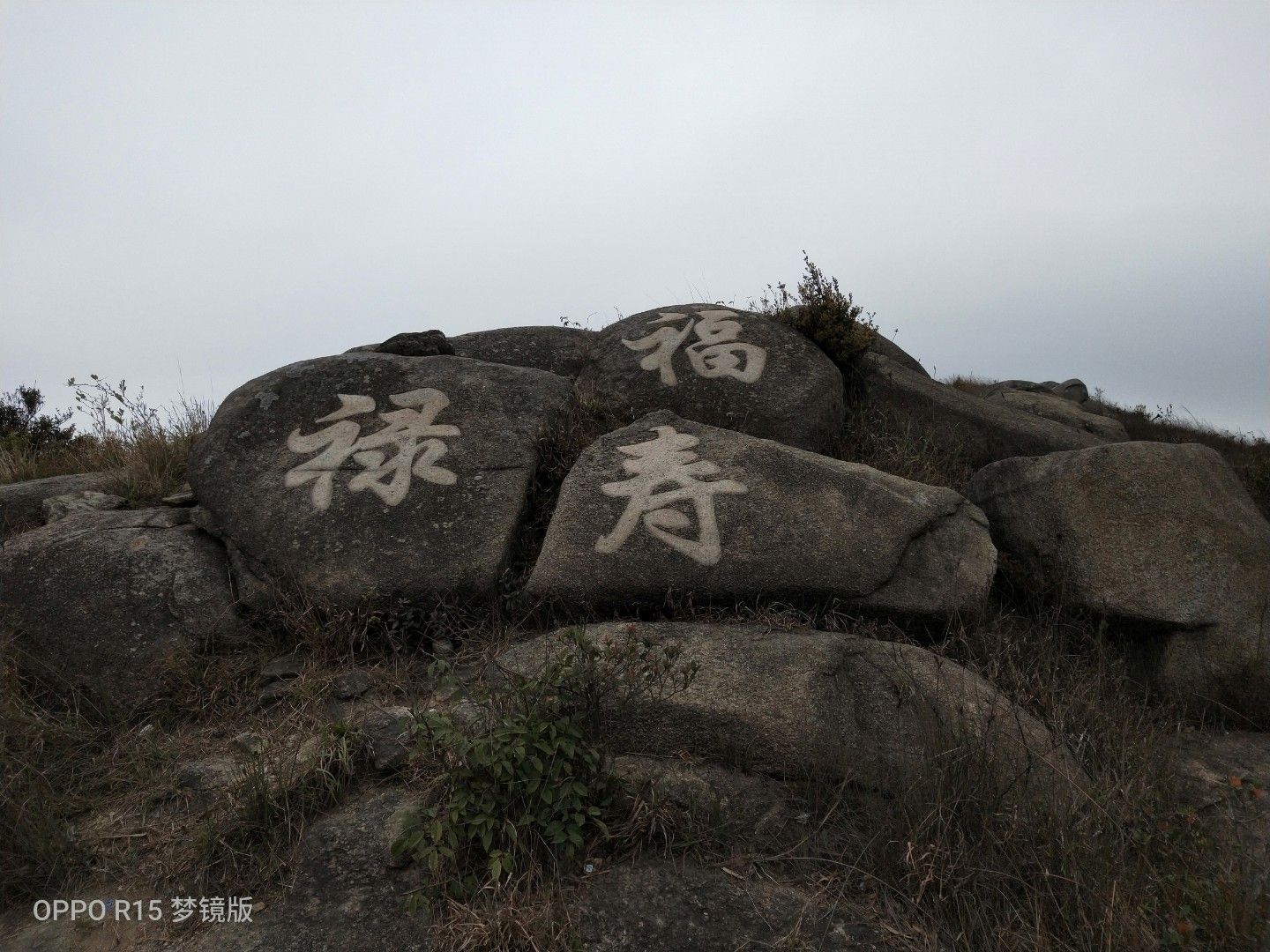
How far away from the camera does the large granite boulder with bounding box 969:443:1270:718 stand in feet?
15.0

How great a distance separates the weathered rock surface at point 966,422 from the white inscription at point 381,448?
348 centimetres

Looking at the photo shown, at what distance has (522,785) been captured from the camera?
3.25 meters

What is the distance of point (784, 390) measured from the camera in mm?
6277

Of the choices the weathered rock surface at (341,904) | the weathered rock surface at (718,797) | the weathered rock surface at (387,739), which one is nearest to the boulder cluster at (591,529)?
the weathered rock surface at (387,739)

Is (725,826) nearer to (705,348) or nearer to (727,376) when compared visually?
(727,376)

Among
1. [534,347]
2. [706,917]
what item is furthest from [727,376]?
[706,917]

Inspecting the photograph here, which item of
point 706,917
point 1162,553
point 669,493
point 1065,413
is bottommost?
point 706,917

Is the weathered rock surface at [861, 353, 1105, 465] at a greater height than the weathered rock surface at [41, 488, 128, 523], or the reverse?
the weathered rock surface at [861, 353, 1105, 465]

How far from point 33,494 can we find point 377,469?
2.78 meters

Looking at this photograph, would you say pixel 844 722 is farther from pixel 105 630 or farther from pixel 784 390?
pixel 105 630

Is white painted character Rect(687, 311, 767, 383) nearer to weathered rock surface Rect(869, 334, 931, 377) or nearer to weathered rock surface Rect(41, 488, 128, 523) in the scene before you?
weathered rock surface Rect(869, 334, 931, 377)

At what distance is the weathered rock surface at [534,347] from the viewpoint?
7242 mm

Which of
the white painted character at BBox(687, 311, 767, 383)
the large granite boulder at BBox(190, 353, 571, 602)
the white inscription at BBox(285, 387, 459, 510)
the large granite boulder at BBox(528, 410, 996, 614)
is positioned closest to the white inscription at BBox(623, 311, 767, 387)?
the white painted character at BBox(687, 311, 767, 383)

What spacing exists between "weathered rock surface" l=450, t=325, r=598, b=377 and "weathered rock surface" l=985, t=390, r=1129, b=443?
3.93 meters
